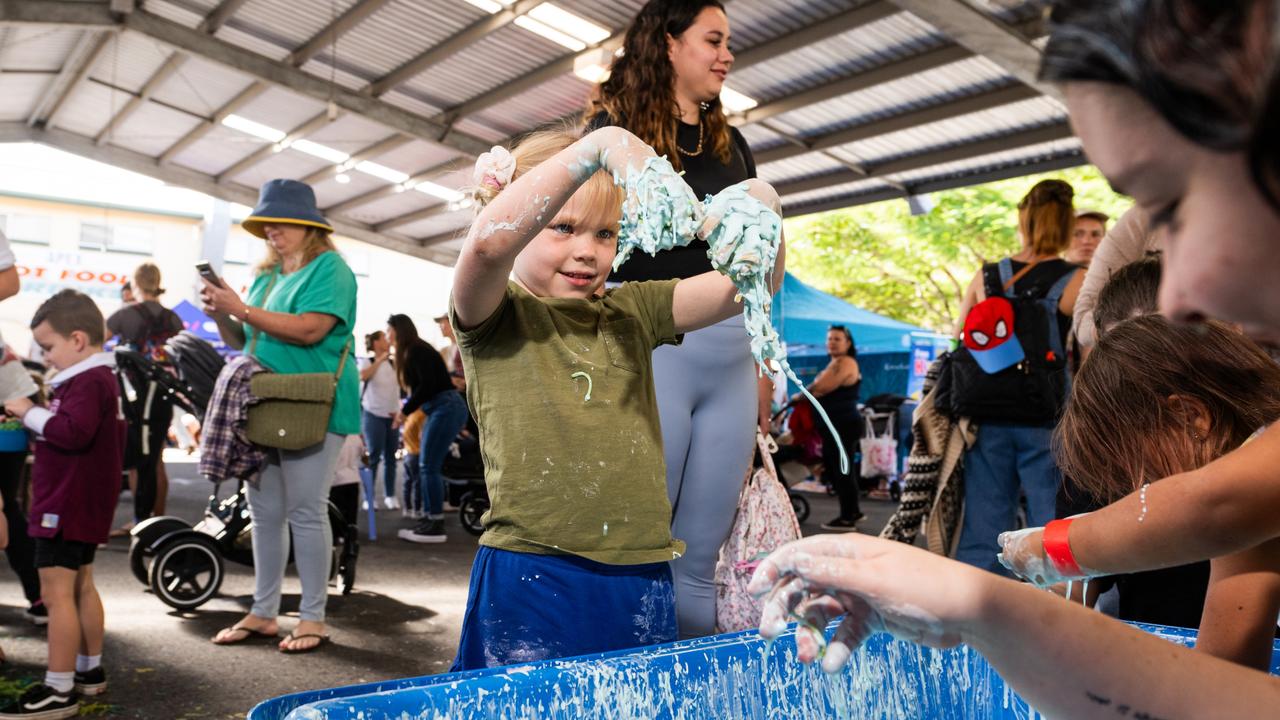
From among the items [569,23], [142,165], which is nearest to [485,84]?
[569,23]

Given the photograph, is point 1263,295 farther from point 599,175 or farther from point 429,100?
point 429,100

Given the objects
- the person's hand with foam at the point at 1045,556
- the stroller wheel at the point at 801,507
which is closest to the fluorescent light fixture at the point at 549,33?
the stroller wheel at the point at 801,507

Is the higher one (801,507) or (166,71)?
(166,71)

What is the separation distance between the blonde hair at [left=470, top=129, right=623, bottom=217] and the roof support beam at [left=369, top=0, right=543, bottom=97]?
725 centimetres

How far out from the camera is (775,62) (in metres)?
9.16

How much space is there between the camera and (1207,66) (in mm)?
568

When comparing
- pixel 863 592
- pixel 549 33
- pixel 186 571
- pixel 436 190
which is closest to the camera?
pixel 863 592

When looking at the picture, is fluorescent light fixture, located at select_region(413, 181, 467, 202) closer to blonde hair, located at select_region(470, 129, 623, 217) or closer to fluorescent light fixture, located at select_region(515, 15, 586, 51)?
fluorescent light fixture, located at select_region(515, 15, 586, 51)

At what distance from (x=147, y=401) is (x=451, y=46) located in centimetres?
569

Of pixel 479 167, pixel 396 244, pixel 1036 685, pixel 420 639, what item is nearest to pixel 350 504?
pixel 420 639

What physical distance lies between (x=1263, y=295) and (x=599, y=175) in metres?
1.29

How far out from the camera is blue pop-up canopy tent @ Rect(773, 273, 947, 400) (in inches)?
461

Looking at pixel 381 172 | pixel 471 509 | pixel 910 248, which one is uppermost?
pixel 381 172

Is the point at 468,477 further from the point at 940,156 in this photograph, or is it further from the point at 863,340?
the point at 863,340
